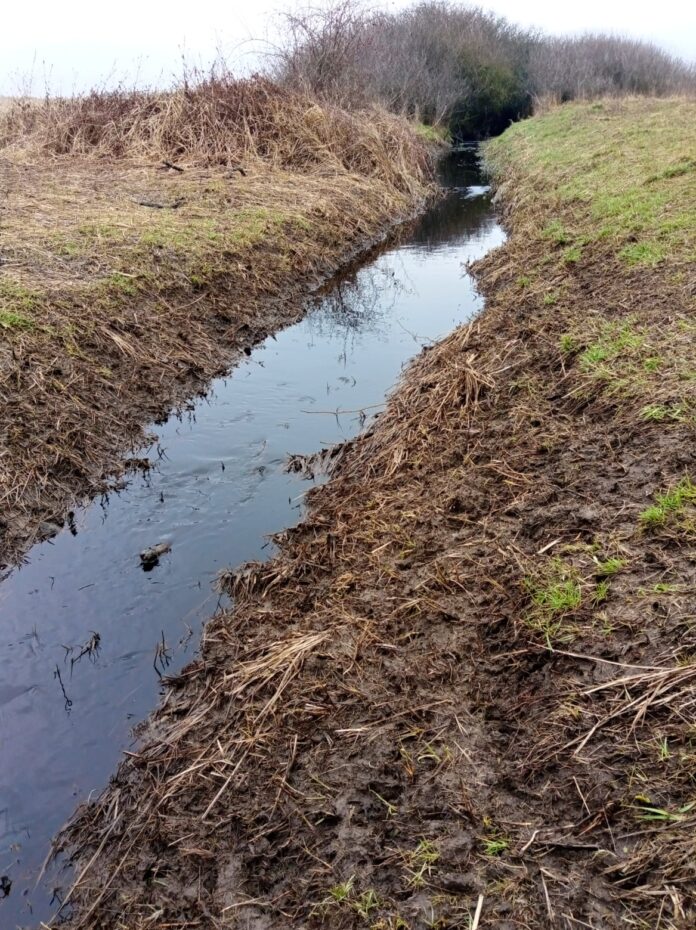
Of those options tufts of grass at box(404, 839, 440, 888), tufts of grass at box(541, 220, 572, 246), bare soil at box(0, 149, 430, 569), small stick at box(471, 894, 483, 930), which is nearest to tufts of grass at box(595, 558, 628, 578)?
tufts of grass at box(404, 839, 440, 888)

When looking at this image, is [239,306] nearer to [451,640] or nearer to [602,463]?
[602,463]

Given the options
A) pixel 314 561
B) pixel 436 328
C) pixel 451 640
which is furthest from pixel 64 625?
pixel 436 328

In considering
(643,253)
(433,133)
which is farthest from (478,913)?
(433,133)

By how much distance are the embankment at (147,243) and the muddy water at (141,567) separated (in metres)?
0.40

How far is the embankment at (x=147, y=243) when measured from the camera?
21.1 ft

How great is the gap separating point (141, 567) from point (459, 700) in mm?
2761

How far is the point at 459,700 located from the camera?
3352 mm

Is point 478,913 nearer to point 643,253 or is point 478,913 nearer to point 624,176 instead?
point 643,253

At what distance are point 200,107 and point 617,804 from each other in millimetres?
16391

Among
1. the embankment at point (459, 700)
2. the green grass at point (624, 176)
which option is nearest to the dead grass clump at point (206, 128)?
the green grass at point (624, 176)

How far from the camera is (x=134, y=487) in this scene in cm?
627

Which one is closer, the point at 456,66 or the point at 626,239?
the point at 626,239

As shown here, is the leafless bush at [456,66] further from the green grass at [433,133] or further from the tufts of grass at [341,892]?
the tufts of grass at [341,892]

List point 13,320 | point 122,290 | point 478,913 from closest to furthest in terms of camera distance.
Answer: point 478,913 → point 13,320 → point 122,290
